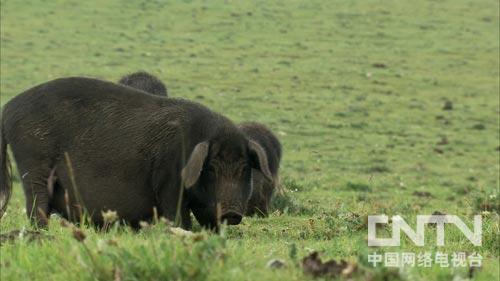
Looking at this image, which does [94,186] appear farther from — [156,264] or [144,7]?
[144,7]

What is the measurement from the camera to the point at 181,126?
849 cm

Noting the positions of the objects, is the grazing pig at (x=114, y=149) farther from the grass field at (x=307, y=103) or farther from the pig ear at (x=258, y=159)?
the grass field at (x=307, y=103)

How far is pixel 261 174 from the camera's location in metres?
11.9

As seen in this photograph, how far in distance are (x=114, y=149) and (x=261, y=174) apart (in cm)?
360

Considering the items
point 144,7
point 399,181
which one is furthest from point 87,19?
point 399,181

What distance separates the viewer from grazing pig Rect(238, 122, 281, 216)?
39.3ft

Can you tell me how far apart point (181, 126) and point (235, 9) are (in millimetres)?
45000

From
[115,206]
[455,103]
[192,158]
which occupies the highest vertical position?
[192,158]

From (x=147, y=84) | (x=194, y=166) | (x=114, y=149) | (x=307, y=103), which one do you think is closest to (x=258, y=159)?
(x=194, y=166)

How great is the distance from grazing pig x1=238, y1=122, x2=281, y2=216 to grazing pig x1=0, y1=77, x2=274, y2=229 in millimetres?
3052

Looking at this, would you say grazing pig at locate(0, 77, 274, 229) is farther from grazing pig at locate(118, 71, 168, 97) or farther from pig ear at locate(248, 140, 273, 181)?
grazing pig at locate(118, 71, 168, 97)

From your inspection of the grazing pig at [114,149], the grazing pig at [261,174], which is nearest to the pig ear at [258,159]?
the grazing pig at [114,149]

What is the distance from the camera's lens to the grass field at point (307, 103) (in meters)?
5.36

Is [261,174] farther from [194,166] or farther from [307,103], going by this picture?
[307,103]
